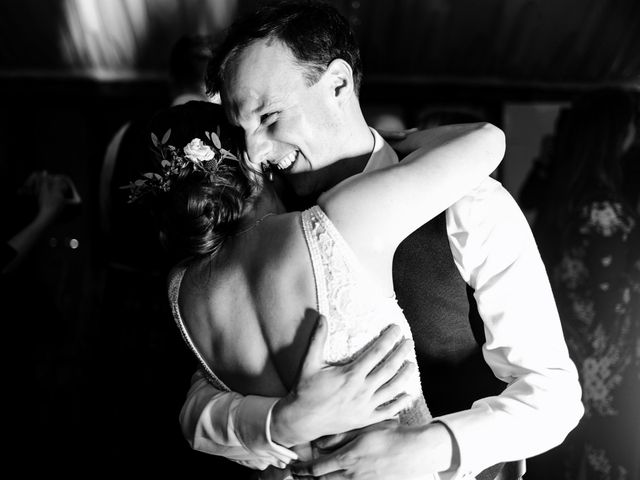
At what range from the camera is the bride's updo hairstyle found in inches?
48.4

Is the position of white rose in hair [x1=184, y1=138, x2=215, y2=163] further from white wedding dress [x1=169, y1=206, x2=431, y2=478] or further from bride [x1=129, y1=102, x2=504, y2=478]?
white wedding dress [x1=169, y1=206, x2=431, y2=478]

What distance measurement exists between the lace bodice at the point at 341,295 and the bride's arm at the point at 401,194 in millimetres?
33

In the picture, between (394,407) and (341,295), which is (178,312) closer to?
(341,295)

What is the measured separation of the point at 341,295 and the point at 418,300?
1.05 feet

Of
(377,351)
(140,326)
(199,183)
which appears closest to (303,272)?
(377,351)

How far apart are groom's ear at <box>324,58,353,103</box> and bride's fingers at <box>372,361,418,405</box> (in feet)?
2.01

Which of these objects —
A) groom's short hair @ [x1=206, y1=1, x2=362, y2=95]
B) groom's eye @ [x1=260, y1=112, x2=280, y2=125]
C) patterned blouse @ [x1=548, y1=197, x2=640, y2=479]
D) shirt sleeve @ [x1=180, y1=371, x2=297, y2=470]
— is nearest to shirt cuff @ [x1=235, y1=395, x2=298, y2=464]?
shirt sleeve @ [x1=180, y1=371, x2=297, y2=470]

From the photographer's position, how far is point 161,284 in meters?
2.60

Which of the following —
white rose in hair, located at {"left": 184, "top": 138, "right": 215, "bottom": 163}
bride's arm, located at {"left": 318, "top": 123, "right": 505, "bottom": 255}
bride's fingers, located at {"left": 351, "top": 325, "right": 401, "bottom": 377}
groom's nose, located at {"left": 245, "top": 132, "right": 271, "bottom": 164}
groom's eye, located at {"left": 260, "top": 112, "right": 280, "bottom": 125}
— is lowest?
bride's fingers, located at {"left": 351, "top": 325, "right": 401, "bottom": 377}

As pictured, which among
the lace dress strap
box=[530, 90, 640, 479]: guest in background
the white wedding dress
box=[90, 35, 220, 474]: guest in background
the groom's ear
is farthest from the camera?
box=[530, 90, 640, 479]: guest in background

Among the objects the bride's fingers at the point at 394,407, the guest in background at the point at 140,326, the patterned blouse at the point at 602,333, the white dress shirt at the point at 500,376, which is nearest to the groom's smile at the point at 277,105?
the white dress shirt at the point at 500,376

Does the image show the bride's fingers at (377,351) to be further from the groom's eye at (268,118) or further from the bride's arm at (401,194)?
the groom's eye at (268,118)

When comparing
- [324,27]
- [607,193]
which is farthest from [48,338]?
[607,193]

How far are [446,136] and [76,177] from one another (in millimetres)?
3632
